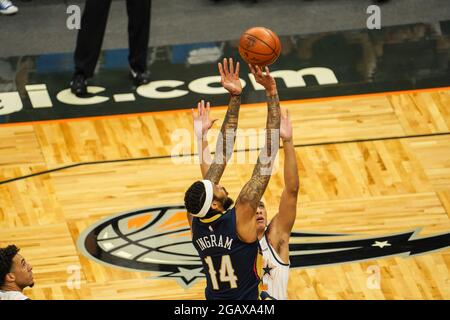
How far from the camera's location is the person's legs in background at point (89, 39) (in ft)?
42.7

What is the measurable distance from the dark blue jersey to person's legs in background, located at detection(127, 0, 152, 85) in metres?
5.54

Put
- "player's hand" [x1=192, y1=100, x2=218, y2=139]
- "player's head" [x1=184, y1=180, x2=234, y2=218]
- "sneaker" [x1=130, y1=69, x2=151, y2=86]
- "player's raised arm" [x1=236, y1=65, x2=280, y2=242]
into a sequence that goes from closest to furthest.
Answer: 1. "player's head" [x1=184, y1=180, x2=234, y2=218]
2. "player's raised arm" [x1=236, y1=65, x2=280, y2=242]
3. "player's hand" [x1=192, y1=100, x2=218, y2=139]
4. "sneaker" [x1=130, y1=69, x2=151, y2=86]

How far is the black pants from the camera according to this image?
42.7ft

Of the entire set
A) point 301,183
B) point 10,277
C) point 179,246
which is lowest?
point 10,277

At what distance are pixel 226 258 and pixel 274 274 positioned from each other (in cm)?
84

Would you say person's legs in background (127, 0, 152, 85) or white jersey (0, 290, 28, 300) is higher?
person's legs in background (127, 0, 152, 85)

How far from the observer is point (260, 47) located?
932 cm

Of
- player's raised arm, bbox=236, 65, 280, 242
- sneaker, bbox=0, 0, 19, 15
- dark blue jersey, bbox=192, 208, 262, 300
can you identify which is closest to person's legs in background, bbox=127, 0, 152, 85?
sneaker, bbox=0, 0, 19, 15

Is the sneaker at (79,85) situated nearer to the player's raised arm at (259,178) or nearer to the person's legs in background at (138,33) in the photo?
the person's legs in background at (138,33)

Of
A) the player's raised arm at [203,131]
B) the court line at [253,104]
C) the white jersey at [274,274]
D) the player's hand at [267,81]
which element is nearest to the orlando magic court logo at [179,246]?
the white jersey at [274,274]

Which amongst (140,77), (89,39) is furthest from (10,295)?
(140,77)

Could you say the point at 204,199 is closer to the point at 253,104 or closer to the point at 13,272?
the point at 13,272

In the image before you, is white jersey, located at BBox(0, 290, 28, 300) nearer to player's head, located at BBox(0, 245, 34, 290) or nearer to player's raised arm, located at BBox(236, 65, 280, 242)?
player's head, located at BBox(0, 245, 34, 290)

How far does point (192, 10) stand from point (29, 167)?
4.13 meters
